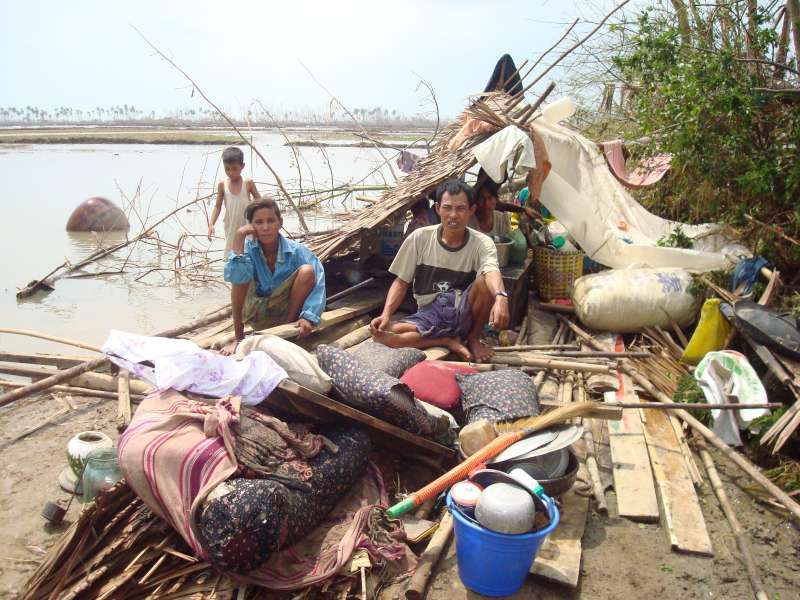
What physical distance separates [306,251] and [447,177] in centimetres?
155

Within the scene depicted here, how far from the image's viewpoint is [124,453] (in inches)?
93.1

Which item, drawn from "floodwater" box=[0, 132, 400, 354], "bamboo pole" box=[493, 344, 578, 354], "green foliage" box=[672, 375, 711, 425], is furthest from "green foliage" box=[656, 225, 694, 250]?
"floodwater" box=[0, 132, 400, 354]

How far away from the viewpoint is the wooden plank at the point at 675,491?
2506 millimetres

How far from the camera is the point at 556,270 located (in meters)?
5.24

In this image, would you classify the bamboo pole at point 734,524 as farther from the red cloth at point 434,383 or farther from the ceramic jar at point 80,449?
the ceramic jar at point 80,449

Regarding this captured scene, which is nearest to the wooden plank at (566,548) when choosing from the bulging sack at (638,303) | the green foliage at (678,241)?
the bulging sack at (638,303)

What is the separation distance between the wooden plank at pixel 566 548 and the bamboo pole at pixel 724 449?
0.84 metres

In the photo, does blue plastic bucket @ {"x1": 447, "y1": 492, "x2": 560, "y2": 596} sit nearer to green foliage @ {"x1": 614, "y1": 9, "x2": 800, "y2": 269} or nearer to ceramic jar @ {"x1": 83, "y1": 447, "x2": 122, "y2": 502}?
ceramic jar @ {"x1": 83, "y1": 447, "x2": 122, "y2": 502}

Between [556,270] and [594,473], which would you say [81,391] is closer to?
[594,473]

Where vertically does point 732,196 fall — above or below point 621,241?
above

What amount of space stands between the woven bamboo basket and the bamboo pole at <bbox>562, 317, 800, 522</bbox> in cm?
135

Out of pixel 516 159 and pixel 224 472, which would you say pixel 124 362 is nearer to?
pixel 224 472

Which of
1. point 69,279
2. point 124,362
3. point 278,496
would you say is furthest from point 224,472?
point 69,279

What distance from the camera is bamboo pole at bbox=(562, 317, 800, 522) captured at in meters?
2.66
